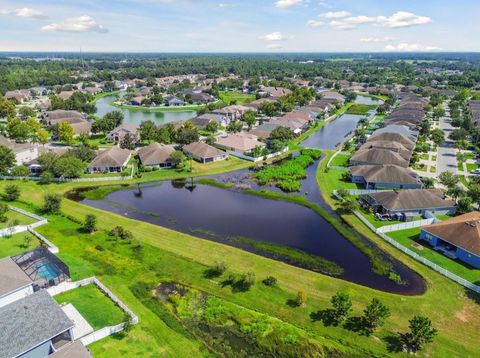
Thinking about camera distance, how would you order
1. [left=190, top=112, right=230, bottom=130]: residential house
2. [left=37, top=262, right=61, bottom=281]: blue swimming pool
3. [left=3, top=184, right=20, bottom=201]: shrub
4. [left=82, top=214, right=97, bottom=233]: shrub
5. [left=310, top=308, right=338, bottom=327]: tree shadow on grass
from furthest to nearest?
[left=190, top=112, right=230, bottom=130]: residential house → [left=3, top=184, right=20, bottom=201]: shrub → [left=82, top=214, right=97, bottom=233]: shrub → [left=37, top=262, right=61, bottom=281]: blue swimming pool → [left=310, top=308, right=338, bottom=327]: tree shadow on grass

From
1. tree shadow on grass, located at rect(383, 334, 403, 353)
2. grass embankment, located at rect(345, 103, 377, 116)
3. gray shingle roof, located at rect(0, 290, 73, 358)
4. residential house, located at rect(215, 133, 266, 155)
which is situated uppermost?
grass embankment, located at rect(345, 103, 377, 116)

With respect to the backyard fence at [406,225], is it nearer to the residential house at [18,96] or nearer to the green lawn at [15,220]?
the green lawn at [15,220]

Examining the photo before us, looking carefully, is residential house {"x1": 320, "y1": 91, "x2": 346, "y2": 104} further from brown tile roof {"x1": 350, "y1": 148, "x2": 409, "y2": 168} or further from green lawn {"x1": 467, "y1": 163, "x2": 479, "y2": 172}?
brown tile roof {"x1": 350, "y1": 148, "x2": 409, "y2": 168}

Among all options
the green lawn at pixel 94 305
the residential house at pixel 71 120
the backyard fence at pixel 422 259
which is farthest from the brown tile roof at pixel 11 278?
the residential house at pixel 71 120

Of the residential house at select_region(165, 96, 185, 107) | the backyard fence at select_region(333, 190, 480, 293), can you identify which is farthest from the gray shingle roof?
the residential house at select_region(165, 96, 185, 107)

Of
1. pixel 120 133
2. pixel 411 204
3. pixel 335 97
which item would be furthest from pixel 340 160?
pixel 335 97

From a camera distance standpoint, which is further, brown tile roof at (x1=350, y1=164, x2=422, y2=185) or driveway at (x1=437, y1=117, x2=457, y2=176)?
driveway at (x1=437, y1=117, x2=457, y2=176)
